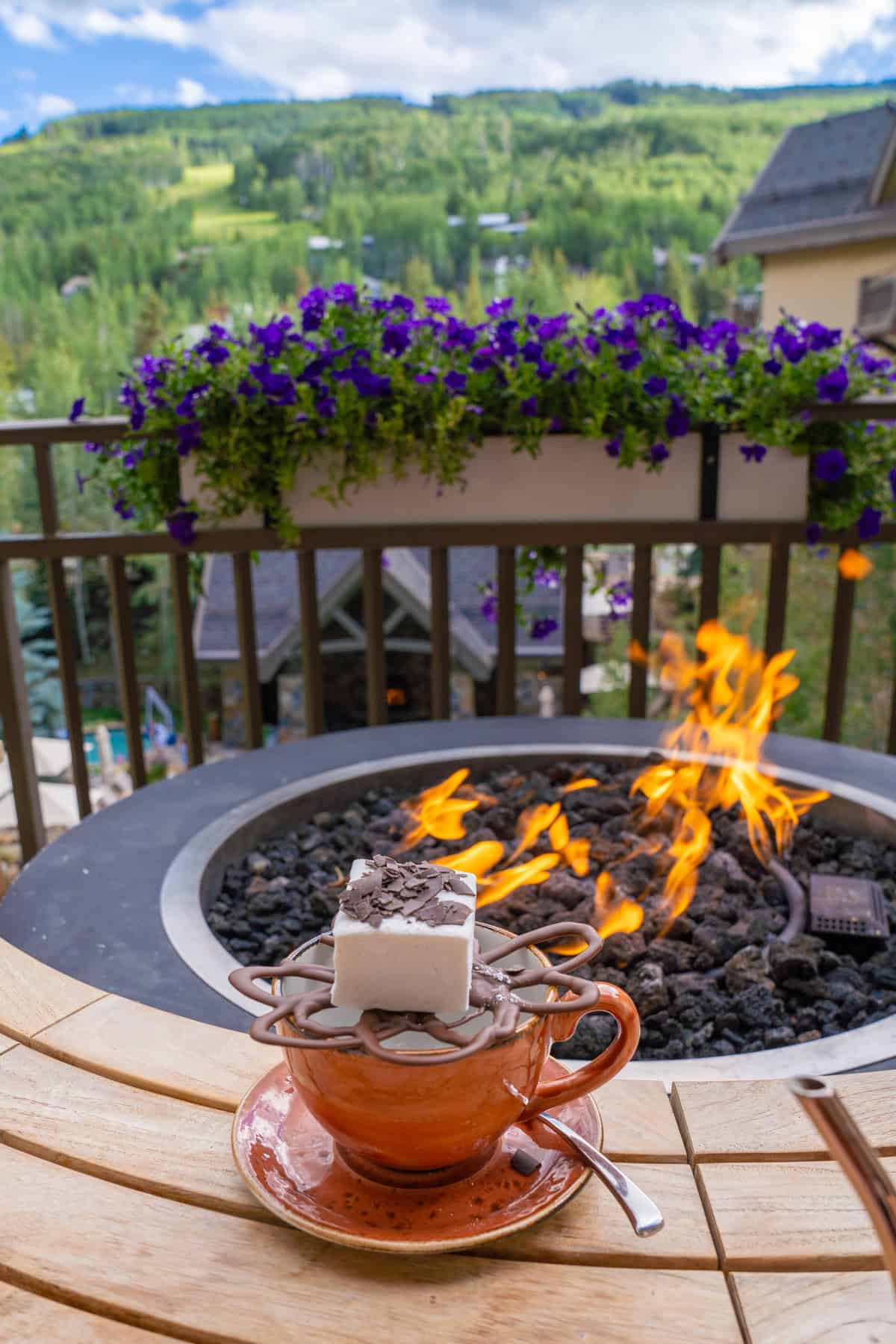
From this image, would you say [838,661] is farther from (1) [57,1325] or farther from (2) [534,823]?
(1) [57,1325]

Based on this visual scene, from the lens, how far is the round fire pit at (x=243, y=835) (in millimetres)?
861

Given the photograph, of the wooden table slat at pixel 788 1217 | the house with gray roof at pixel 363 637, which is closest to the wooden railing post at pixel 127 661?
the wooden table slat at pixel 788 1217

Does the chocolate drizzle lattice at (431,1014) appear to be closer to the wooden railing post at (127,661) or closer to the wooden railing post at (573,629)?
the wooden railing post at (573,629)

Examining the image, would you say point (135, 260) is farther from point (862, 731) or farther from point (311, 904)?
point (311, 904)

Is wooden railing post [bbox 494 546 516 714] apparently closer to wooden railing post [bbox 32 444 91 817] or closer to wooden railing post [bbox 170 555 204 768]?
wooden railing post [bbox 170 555 204 768]

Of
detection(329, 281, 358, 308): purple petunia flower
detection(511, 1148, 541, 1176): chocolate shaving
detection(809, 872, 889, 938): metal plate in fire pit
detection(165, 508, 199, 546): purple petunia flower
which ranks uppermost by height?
detection(329, 281, 358, 308): purple petunia flower

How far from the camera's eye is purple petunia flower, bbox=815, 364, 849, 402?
2.24 metres

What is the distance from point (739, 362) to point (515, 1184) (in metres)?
2.09

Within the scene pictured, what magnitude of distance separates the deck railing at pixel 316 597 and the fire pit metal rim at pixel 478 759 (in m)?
0.84

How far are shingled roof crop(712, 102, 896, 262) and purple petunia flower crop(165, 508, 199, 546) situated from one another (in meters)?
10.1

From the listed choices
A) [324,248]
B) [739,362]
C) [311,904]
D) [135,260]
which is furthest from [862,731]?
[135,260]

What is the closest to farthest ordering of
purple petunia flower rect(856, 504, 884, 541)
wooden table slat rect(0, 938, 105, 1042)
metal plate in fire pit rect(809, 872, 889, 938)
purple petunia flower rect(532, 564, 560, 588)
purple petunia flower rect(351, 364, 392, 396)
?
wooden table slat rect(0, 938, 105, 1042) < metal plate in fire pit rect(809, 872, 889, 938) < purple petunia flower rect(351, 364, 392, 396) < purple petunia flower rect(856, 504, 884, 541) < purple petunia flower rect(532, 564, 560, 588)

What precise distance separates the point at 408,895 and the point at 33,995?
1.30 ft

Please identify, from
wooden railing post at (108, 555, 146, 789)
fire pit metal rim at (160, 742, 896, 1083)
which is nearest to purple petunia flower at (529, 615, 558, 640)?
wooden railing post at (108, 555, 146, 789)
